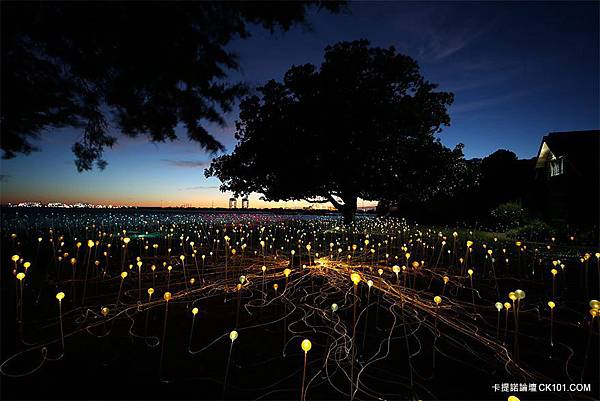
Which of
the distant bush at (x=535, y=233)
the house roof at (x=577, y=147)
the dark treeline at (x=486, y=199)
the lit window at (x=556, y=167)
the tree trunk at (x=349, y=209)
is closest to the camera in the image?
the distant bush at (x=535, y=233)

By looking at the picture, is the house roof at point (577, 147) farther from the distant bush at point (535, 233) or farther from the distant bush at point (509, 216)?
the distant bush at point (535, 233)

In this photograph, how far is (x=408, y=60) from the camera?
14914 millimetres

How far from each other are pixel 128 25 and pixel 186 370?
3.46 m

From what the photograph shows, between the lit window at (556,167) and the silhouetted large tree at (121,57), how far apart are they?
2312 centimetres

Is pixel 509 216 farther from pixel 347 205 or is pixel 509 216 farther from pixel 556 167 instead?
pixel 347 205

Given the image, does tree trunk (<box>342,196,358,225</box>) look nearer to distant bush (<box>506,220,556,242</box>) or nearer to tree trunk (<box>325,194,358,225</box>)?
tree trunk (<box>325,194,358,225</box>)

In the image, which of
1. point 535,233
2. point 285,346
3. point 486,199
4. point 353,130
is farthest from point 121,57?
point 486,199

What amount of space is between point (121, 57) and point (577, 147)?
81.7ft

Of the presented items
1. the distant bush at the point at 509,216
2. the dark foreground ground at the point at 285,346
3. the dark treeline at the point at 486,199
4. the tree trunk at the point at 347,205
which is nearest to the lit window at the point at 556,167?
the dark treeline at the point at 486,199

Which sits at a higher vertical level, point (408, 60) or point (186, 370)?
point (408, 60)

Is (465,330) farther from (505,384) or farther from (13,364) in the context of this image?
(13,364)

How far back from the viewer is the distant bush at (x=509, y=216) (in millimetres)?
19219

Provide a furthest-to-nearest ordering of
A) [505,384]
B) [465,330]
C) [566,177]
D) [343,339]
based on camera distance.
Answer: [566,177] < [465,330] < [343,339] < [505,384]

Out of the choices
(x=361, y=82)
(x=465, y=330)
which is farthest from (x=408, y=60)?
(x=465, y=330)
